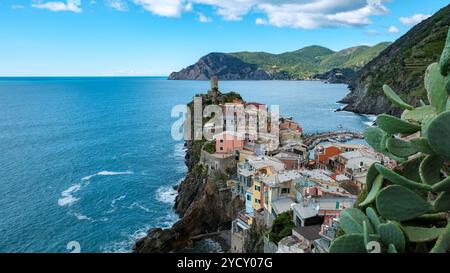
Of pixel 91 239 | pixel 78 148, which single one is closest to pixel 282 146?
pixel 91 239

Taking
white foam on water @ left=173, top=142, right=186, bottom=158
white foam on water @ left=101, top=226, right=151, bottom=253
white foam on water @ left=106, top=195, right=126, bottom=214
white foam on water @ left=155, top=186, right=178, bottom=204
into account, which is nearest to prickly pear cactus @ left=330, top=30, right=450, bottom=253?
white foam on water @ left=101, top=226, right=151, bottom=253

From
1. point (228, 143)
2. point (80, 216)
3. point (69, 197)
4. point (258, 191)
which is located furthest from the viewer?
point (69, 197)

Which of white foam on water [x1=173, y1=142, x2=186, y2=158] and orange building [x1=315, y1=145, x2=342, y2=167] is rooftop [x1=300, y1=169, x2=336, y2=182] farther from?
white foam on water [x1=173, y1=142, x2=186, y2=158]

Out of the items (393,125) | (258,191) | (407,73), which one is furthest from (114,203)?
(407,73)

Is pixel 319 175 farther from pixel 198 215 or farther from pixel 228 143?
pixel 228 143

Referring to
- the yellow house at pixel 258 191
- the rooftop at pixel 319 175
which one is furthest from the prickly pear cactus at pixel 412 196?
the rooftop at pixel 319 175
